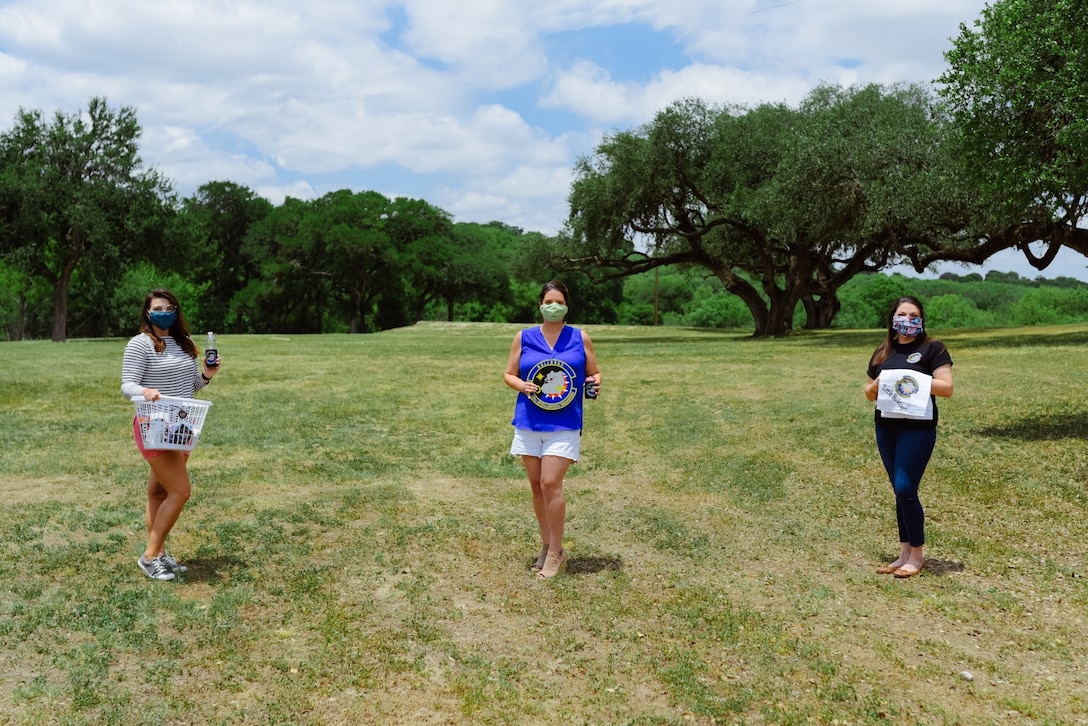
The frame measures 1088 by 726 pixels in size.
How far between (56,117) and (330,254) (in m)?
26.4

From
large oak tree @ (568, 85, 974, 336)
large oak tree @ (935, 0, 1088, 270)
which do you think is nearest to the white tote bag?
large oak tree @ (935, 0, 1088, 270)

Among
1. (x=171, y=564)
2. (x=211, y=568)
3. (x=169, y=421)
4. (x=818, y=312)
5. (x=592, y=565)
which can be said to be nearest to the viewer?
(x=169, y=421)

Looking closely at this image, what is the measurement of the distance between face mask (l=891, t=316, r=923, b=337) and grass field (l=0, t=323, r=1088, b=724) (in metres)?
1.67

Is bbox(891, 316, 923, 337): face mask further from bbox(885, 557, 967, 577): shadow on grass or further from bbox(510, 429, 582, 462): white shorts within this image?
bbox(510, 429, 582, 462): white shorts

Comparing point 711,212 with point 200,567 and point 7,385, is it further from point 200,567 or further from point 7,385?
point 200,567

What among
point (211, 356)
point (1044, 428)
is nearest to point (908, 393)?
point (211, 356)

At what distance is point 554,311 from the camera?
6062 millimetres

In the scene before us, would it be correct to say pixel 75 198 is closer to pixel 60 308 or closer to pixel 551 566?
pixel 60 308

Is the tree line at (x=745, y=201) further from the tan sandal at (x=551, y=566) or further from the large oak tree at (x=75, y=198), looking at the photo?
the tan sandal at (x=551, y=566)

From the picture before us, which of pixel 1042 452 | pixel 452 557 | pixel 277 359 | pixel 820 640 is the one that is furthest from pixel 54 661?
pixel 277 359

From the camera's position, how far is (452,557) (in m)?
6.94

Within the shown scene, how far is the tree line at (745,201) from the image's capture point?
17078 mm

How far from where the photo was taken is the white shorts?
6090 mm

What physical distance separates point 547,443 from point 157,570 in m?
2.65
